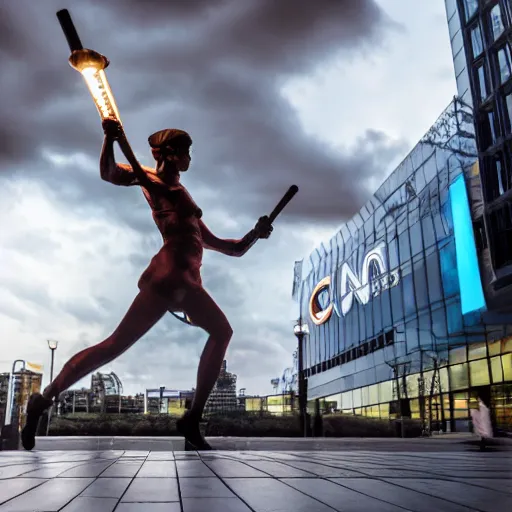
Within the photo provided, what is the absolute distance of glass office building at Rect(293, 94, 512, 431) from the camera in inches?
1074

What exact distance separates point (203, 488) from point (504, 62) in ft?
86.1

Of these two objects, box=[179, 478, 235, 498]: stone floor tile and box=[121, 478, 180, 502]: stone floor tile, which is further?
box=[179, 478, 235, 498]: stone floor tile

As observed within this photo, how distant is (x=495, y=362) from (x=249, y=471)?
25.9 meters

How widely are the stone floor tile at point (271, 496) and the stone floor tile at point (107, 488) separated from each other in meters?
0.65

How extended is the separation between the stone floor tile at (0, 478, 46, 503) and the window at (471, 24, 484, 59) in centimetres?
2772

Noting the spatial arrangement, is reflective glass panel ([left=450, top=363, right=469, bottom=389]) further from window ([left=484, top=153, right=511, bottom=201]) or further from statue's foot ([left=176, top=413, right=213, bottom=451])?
statue's foot ([left=176, top=413, right=213, bottom=451])

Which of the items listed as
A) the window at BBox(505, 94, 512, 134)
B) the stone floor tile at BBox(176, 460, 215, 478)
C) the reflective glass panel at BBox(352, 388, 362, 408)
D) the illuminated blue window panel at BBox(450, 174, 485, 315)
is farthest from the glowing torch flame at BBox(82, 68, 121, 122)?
the reflective glass panel at BBox(352, 388, 362, 408)

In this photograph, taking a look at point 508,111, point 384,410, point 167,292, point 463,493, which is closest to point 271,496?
point 463,493

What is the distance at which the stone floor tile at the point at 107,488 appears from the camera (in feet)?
10.3

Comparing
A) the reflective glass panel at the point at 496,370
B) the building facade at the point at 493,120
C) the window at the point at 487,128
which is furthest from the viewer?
the reflective glass panel at the point at 496,370

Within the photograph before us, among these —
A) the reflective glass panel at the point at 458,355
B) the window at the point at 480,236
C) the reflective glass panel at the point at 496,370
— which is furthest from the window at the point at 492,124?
the reflective glass panel at the point at 458,355

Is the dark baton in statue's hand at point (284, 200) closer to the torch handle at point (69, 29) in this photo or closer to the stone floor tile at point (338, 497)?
the torch handle at point (69, 29)

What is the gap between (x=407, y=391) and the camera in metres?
35.0

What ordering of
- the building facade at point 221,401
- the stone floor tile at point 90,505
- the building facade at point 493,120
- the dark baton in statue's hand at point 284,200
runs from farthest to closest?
the building facade at point 493,120 < the building facade at point 221,401 < the dark baton in statue's hand at point 284,200 < the stone floor tile at point 90,505
